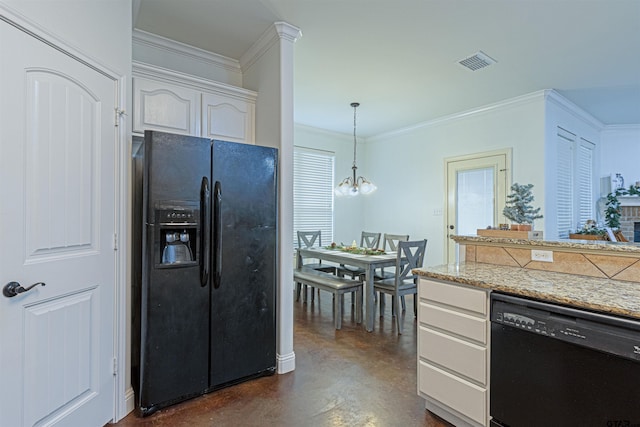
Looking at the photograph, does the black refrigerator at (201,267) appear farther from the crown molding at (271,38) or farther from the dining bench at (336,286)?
the dining bench at (336,286)

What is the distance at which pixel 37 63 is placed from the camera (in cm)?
159

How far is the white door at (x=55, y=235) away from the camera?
4.86ft

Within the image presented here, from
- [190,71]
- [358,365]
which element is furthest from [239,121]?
[358,365]

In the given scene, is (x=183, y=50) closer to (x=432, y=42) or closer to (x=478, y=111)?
(x=432, y=42)

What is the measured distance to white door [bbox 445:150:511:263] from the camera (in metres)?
4.51

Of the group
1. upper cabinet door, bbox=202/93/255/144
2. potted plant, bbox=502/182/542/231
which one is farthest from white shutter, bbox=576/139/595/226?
upper cabinet door, bbox=202/93/255/144

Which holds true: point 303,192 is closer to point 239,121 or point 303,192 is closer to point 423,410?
point 239,121

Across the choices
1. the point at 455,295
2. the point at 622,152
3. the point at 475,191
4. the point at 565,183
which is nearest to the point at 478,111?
the point at 475,191

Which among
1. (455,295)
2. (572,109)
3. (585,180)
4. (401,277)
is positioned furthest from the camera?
(585,180)

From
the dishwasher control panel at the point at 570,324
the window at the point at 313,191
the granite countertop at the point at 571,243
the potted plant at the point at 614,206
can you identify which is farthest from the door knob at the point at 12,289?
the potted plant at the point at 614,206

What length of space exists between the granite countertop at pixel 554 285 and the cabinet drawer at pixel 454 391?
56 centimetres

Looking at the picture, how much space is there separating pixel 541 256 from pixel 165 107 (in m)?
2.82

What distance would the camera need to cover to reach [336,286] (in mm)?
3660

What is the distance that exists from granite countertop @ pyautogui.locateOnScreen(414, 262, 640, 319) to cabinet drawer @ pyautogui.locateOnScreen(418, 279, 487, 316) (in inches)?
1.6
